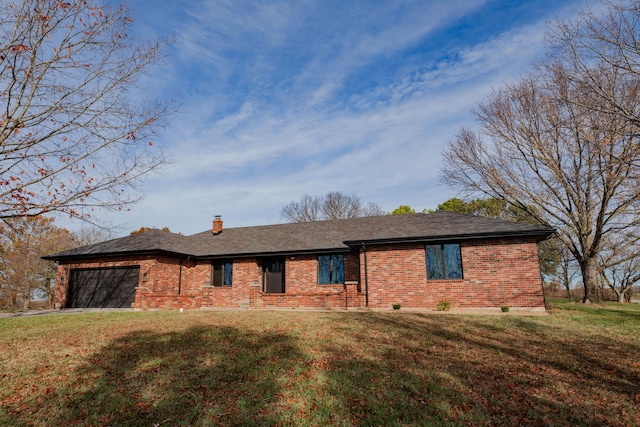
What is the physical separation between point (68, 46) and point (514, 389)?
10791 millimetres

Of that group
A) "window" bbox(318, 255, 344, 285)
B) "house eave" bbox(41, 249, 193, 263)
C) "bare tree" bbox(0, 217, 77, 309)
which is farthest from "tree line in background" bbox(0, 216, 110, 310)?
"window" bbox(318, 255, 344, 285)

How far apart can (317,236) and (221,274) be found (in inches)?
240

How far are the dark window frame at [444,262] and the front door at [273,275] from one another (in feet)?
27.5

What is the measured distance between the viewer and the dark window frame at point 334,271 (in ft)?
60.8

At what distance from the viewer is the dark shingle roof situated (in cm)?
1538

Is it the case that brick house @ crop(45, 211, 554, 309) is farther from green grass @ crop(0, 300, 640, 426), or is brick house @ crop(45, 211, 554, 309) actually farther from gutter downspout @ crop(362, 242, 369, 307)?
green grass @ crop(0, 300, 640, 426)

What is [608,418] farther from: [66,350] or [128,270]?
[128,270]

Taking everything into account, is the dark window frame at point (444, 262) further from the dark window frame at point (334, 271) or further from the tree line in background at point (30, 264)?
the tree line in background at point (30, 264)

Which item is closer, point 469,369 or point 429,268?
point 469,369

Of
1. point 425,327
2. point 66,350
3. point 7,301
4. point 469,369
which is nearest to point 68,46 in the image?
point 66,350

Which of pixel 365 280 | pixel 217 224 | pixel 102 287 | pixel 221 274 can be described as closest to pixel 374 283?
pixel 365 280

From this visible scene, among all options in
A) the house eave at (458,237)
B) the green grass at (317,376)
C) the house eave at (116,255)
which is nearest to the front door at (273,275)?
the house eave at (116,255)

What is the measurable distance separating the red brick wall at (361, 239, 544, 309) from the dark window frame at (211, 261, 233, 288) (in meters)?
8.74

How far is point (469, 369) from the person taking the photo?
250 inches
